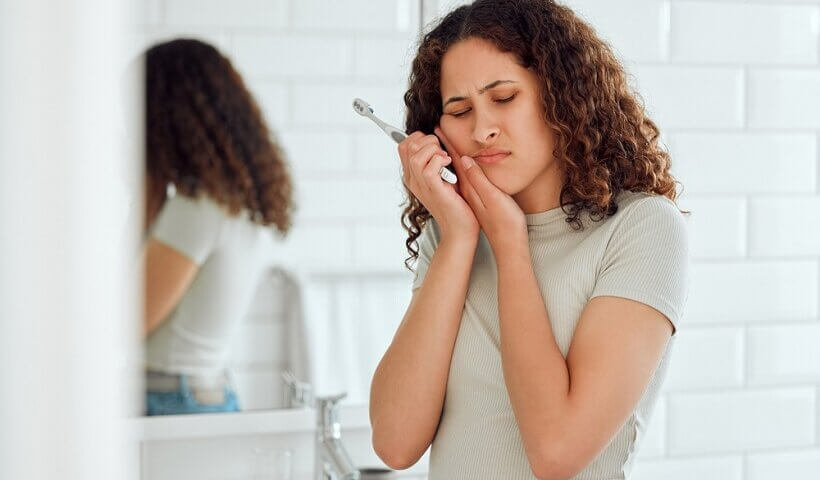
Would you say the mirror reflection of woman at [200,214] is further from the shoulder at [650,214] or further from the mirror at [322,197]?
the shoulder at [650,214]

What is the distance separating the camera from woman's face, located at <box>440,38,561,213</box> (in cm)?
91

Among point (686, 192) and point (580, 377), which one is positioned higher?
point (686, 192)

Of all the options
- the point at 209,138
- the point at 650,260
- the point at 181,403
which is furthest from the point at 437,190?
the point at 181,403

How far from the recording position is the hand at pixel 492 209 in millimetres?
911

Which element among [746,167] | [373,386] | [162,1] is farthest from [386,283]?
[746,167]

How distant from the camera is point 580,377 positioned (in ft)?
2.67

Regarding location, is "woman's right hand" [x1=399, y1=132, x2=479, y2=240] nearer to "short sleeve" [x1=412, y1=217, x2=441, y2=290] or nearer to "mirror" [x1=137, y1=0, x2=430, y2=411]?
"short sleeve" [x1=412, y1=217, x2=441, y2=290]

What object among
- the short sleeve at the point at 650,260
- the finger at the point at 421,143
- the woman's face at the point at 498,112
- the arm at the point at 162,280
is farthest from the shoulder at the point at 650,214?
the arm at the point at 162,280

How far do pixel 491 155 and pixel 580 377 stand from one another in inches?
9.8

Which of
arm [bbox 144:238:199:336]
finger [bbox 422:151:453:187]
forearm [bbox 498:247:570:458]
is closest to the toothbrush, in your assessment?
finger [bbox 422:151:453:187]

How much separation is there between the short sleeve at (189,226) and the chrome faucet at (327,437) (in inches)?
9.5

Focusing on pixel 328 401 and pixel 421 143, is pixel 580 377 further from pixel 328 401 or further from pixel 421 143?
pixel 328 401

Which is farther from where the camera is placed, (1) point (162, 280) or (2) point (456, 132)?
(1) point (162, 280)

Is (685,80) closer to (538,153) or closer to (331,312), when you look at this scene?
(538,153)
